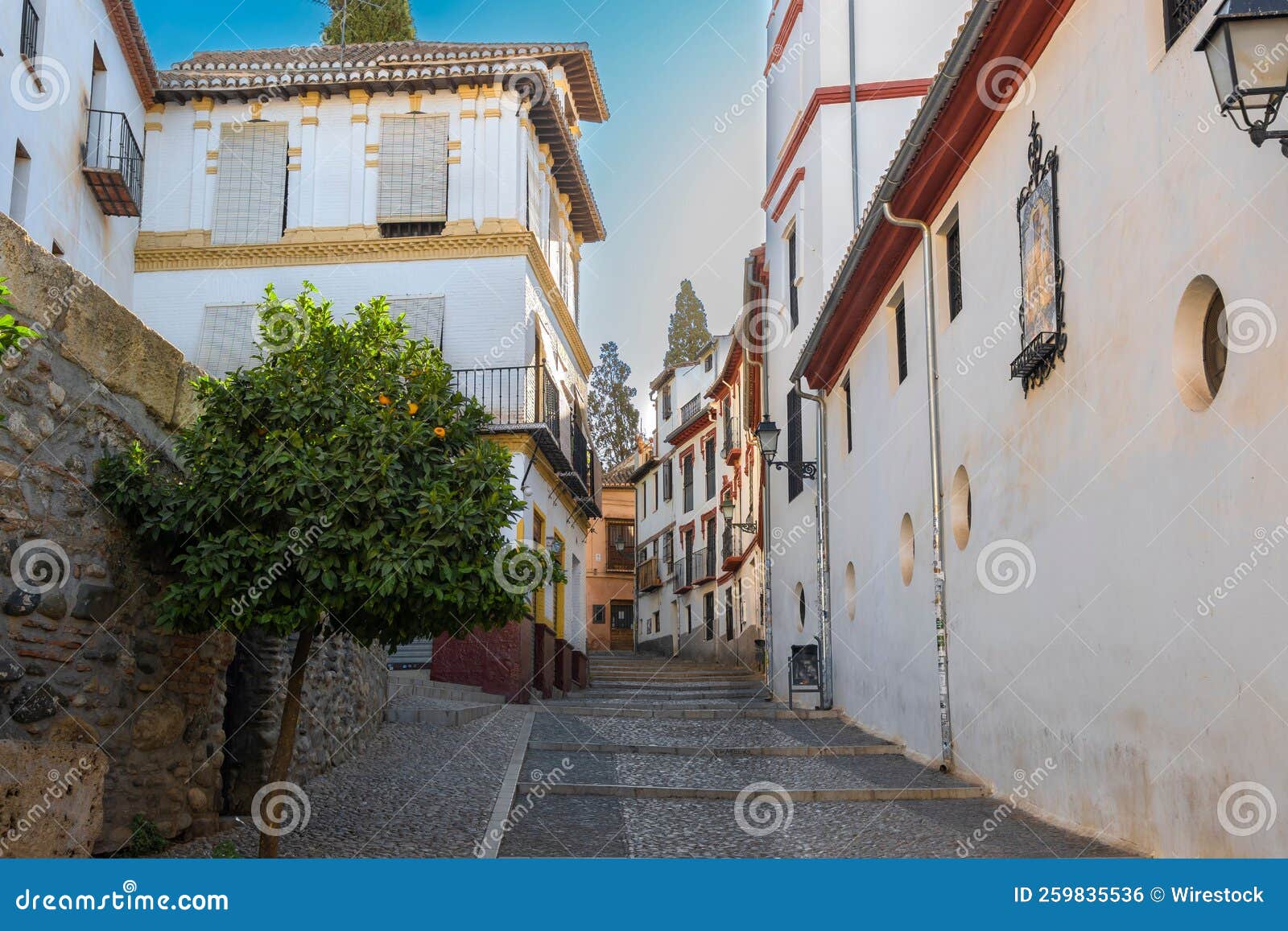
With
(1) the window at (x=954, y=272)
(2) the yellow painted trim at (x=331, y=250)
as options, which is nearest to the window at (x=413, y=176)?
(2) the yellow painted trim at (x=331, y=250)

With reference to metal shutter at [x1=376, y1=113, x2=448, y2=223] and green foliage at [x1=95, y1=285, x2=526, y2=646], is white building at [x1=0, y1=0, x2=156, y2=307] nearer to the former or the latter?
metal shutter at [x1=376, y1=113, x2=448, y2=223]

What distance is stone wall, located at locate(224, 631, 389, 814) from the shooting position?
7.59m

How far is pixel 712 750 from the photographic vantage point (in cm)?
1102

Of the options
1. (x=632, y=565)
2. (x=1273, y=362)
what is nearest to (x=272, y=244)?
(x=1273, y=362)

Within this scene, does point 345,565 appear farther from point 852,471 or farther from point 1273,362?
point 852,471

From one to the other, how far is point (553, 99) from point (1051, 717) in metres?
15.8

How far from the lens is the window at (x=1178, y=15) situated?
209 inches

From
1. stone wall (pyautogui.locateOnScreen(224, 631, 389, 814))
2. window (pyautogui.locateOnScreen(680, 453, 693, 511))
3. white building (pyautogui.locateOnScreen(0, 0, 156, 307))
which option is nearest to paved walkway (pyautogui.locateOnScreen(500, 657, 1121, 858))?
stone wall (pyautogui.locateOnScreen(224, 631, 389, 814))

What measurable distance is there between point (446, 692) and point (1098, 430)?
1085 cm

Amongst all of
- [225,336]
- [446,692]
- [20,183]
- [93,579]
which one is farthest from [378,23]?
[93,579]

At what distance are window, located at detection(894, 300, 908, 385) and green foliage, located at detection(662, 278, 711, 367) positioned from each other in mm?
36361

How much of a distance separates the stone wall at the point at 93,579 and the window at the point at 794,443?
446 inches

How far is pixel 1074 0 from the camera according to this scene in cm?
694

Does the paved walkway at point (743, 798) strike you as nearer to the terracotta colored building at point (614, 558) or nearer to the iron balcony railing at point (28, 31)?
the iron balcony railing at point (28, 31)
